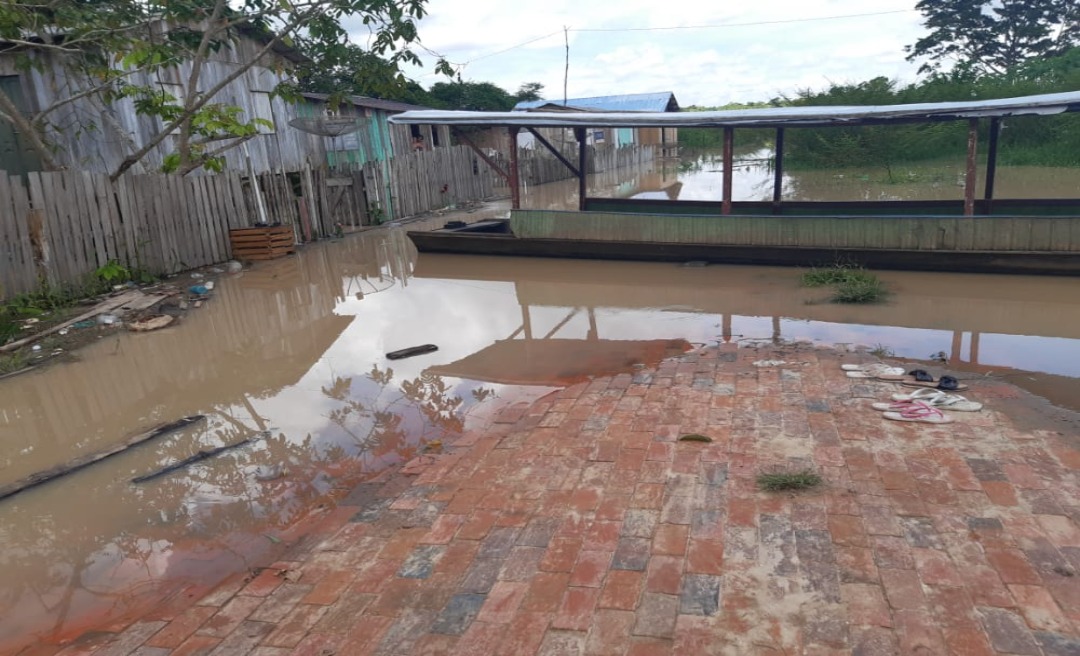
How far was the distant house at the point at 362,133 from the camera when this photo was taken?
18.2 meters

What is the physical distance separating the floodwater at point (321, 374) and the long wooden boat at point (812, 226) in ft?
1.42

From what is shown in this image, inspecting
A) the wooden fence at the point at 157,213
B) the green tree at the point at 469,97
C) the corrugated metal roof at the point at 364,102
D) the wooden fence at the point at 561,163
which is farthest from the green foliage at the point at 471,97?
the wooden fence at the point at 157,213

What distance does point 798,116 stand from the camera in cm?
1093

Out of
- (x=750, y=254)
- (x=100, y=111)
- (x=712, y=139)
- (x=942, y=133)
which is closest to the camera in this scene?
(x=750, y=254)

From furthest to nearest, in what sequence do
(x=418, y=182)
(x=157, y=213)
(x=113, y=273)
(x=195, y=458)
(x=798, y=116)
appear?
(x=418, y=182) → (x=157, y=213) → (x=798, y=116) → (x=113, y=273) → (x=195, y=458)

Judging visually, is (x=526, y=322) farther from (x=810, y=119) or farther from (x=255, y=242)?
(x=255, y=242)

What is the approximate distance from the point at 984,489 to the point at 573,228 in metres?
9.50

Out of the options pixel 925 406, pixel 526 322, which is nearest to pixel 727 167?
pixel 526 322

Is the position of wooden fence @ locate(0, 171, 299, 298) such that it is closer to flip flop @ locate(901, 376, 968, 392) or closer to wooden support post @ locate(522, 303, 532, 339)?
wooden support post @ locate(522, 303, 532, 339)

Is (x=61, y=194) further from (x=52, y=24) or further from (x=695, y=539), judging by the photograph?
(x=695, y=539)

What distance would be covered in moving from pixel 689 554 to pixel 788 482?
0.91m

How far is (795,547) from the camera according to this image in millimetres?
3346

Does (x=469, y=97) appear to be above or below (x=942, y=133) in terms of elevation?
above

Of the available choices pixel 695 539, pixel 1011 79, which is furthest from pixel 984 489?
pixel 1011 79
